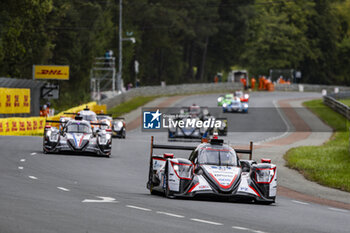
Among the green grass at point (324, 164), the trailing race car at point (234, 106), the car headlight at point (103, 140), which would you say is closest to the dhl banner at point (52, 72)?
the trailing race car at point (234, 106)

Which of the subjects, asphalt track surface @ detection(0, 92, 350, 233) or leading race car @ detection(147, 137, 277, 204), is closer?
asphalt track surface @ detection(0, 92, 350, 233)

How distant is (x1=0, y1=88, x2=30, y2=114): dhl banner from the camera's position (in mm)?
46688

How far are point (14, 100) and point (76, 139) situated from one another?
2214 centimetres

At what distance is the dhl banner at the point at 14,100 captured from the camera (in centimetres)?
4669

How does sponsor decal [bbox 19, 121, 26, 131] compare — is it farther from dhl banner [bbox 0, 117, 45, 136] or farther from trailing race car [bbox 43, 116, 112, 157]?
trailing race car [bbox 43, 116, 112, 157]

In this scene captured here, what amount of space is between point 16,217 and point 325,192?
11646 mm

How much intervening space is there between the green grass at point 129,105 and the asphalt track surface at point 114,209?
41977 millimetres

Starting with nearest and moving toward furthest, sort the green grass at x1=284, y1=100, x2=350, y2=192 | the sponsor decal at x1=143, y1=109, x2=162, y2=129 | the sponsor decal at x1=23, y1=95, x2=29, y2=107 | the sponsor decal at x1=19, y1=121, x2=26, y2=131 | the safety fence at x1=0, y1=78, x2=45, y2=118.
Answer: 1. the sponsor decal at x1=143, y1=109, x2=162, y2=129
2. the green grass at x1=284, y1=100, x2=350, y2=192
3. the sponsor decal at x1=19, y1=121, x2=26, y2=131
4. the safety fence at x1=0, y1=78, x2=45, y2=118
5. the sponsor decal at x1=23, y1=95, x2=29, y2=107

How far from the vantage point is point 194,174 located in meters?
16.3

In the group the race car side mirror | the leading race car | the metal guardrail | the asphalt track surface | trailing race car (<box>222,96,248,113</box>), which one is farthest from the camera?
trailing race car (<box>222,96,248,113</box>)

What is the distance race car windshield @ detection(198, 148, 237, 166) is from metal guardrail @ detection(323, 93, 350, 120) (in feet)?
145

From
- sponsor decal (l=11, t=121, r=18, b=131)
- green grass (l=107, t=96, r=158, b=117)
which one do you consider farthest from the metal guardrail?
sponsor decal (l=11, t=121, r=18, b=131)

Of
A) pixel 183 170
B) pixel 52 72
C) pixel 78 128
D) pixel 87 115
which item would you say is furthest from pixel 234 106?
pixel 183 170

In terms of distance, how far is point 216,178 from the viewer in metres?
16.0
